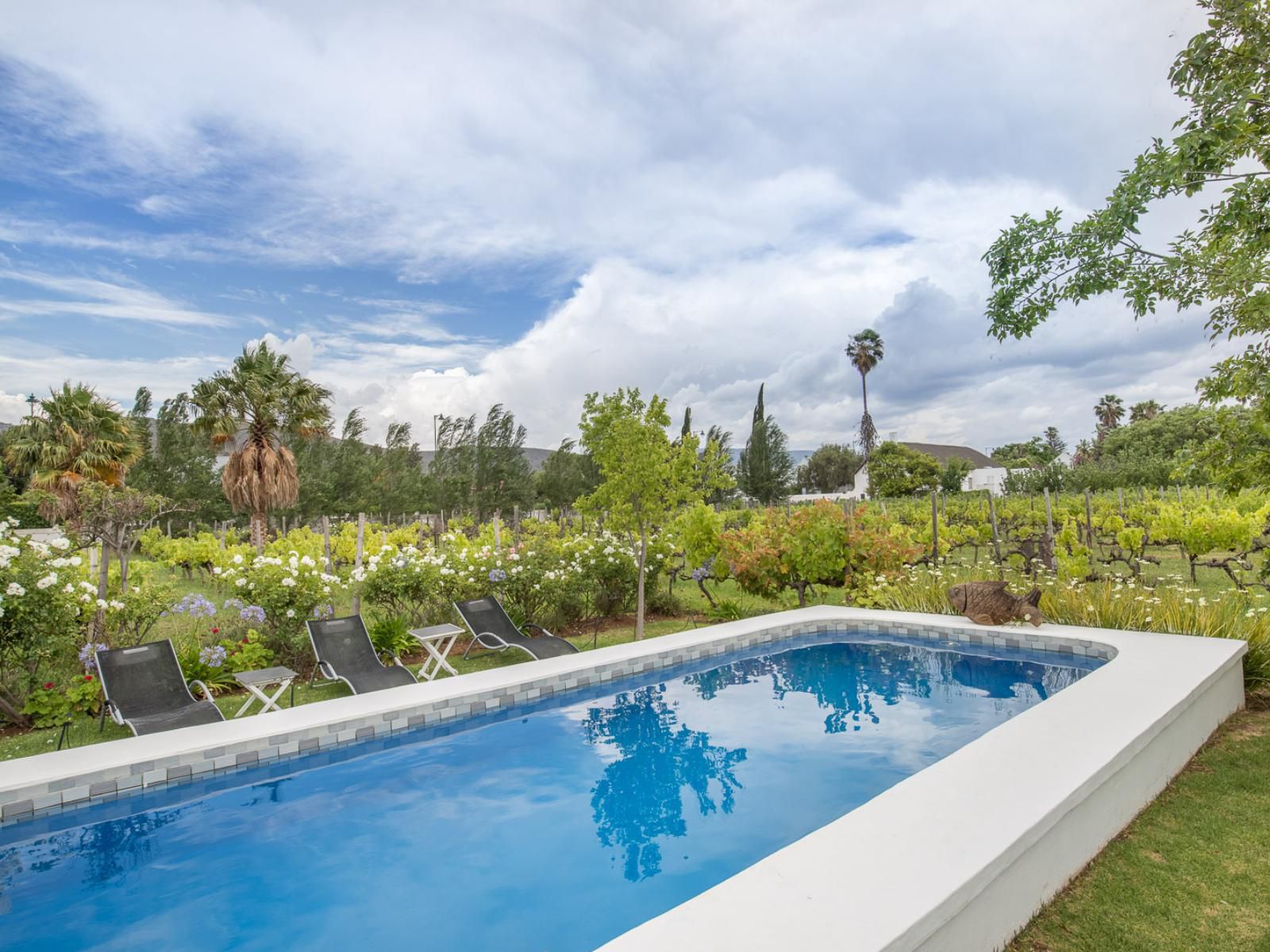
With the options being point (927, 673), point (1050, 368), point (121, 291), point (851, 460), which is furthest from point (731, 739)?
point (851, 460)

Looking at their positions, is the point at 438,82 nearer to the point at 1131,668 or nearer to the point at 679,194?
the point at 679,194

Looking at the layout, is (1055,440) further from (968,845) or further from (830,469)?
(968,845)

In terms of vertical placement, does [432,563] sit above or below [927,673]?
above

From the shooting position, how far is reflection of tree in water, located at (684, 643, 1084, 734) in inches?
275

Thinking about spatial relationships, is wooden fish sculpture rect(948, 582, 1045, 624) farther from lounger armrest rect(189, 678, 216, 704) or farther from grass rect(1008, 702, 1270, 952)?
lounger armrest rect(189, 678, 216, 704)

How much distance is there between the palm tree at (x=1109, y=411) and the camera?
219 feet

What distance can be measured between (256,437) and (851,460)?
176ft

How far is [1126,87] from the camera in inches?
245

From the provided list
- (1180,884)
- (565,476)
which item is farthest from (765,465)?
(1180,884)

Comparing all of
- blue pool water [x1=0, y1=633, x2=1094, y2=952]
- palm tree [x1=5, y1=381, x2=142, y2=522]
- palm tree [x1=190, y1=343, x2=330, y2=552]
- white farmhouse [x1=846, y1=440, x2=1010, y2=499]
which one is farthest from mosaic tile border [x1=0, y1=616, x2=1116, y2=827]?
white farmhouse [x1=846, y1=440, x2=1010, y2=499]

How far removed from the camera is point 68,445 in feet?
65.3

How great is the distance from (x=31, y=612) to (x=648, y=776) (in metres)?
4.89

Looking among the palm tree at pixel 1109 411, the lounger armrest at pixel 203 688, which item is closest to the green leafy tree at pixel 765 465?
the lounger armrest at pixel 203 688

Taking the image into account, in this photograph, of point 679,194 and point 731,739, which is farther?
point 679,194
